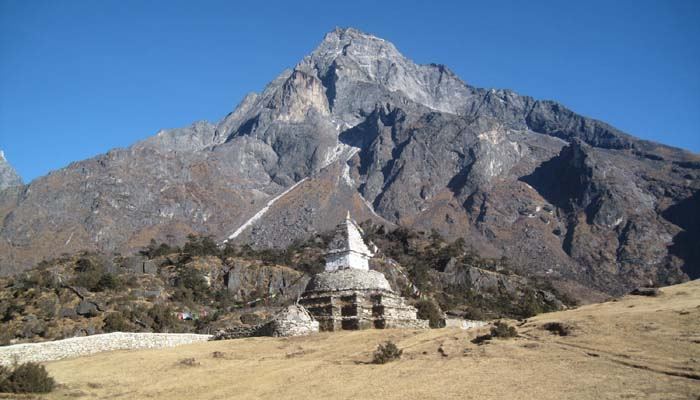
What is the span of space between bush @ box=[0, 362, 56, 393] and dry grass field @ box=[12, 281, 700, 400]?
62 centimetres

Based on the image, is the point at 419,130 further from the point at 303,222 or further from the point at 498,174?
the point at 303,222

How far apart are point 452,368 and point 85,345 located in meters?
18.0

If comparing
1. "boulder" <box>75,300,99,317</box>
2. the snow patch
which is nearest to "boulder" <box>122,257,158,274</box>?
"boulder" <box>75,300,99,317</box>

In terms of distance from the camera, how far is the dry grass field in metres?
13.8

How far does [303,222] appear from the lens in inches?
5615

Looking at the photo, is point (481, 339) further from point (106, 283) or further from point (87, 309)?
point (106, 283)

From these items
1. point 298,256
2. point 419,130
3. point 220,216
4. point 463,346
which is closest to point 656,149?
point 419,130

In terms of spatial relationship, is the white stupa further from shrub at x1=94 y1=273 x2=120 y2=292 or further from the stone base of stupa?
shrub at x1=94 y1=273 x2=120 y2=292

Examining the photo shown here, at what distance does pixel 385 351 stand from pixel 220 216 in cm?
13812

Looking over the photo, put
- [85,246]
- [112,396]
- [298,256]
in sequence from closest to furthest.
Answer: [112,396] < [298,256] < [85,246]

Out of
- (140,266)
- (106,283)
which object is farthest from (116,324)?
(140,266)

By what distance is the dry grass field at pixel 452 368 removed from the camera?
1384 cm

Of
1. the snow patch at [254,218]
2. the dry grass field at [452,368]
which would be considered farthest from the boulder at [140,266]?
the snow patch at [254,218]

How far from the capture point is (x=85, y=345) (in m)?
26.6
